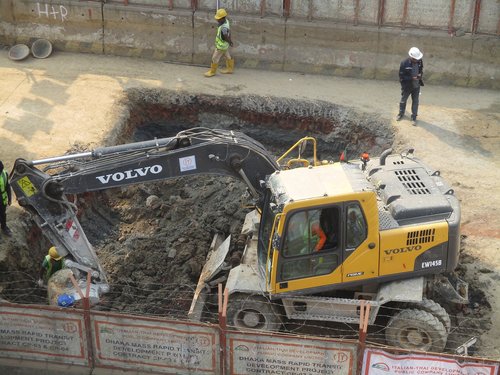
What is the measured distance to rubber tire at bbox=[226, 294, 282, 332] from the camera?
10.4 metres

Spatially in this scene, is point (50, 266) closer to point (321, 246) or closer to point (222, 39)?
point (321, 246)

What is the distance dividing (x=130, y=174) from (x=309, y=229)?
267 cm

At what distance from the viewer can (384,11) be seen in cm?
1823

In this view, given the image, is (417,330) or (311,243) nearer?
(311,243)

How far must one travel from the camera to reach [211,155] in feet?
34.2

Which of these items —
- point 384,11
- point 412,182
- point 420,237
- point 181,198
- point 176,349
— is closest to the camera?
point 176,349

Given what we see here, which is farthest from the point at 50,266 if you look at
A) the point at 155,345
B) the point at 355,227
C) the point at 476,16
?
the point at 476,16

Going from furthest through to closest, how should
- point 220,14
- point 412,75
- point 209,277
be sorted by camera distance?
1. point 220,14
2. point 412,75
3. point 209,277

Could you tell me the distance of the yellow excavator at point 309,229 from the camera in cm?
977

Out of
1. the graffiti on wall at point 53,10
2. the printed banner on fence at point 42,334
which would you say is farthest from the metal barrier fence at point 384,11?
the printed banner on fence at point 42,334

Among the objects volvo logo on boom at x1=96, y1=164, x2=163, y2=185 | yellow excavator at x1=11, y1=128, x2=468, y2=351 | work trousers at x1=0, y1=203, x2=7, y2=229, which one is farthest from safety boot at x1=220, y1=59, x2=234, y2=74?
volvo logo on boom at x1=96, y1=164, x2=163, y2=185

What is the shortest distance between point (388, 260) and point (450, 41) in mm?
9668

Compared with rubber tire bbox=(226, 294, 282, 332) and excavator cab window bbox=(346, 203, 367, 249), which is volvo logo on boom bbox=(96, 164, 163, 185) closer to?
rubber tire bbox=(226, 294, 282, 332)

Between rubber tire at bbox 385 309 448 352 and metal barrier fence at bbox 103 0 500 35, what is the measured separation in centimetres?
1007
